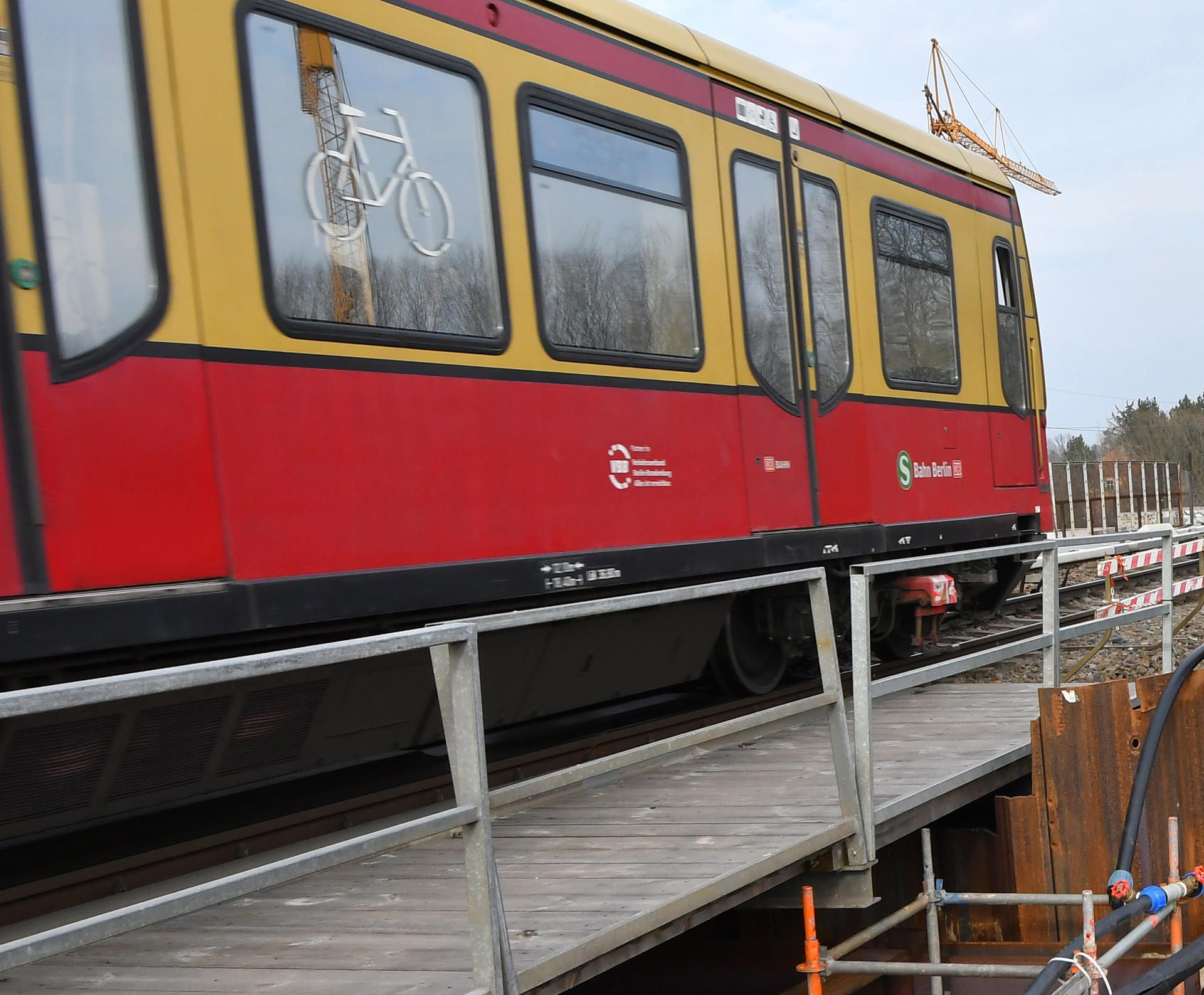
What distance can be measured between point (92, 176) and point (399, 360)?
1317 mm

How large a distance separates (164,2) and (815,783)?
11.9 feet

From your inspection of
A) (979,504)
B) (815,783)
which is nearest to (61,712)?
(815,783)

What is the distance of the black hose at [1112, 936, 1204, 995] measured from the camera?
12.3 feet

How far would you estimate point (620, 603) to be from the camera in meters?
3.60

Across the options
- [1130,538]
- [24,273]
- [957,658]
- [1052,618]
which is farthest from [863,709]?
[1130,538]

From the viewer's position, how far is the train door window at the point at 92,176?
151 inches

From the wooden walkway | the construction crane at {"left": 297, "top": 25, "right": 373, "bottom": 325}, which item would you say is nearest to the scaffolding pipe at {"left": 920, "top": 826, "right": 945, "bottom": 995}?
the wooden walkway

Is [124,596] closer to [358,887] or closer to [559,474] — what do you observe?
[358,887]

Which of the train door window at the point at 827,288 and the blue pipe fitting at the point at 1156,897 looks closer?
the blue pipe fitting at the point at 1156,897

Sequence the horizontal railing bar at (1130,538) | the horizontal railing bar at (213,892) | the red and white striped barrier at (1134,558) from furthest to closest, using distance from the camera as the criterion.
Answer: the red and white striped barrier at (1134,558), the horizontal railing bar at (1130,538), the horizontal railing bar at (213,892)

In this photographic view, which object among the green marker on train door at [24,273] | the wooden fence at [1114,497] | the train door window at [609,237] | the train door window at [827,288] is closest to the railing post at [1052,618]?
the train door window at [827,288]

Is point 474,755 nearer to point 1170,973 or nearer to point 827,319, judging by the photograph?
point 1170,973

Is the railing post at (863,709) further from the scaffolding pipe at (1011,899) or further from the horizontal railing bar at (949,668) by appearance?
the scaffolding pipe at (1011,899)

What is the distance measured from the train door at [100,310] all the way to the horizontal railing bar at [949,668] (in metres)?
2.36
